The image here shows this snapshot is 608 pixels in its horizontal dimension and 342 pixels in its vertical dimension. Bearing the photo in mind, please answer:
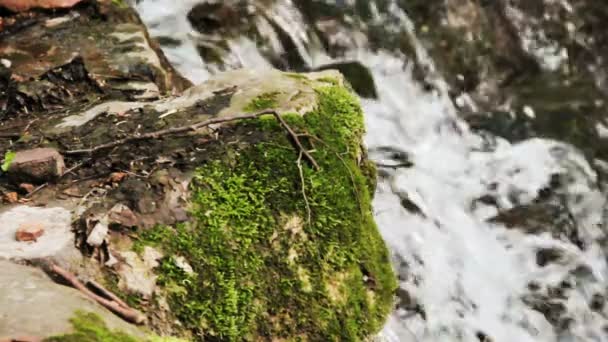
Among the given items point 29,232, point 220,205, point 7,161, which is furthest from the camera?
point 7,161

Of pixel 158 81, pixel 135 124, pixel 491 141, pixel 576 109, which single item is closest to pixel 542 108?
pixel 576 109

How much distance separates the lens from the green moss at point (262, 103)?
342cm

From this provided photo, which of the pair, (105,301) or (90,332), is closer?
(90,332)

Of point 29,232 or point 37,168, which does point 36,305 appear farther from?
point 37,168

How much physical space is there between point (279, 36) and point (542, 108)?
309cm

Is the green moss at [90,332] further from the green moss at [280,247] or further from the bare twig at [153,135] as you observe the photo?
the bare twig at [153,135]

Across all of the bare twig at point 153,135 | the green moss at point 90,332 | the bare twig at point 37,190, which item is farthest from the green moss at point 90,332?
the bare twig at point 153,135

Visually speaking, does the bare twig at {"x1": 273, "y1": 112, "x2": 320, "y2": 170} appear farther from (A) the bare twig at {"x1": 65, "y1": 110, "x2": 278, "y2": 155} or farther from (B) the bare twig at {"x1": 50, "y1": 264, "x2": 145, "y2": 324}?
(B) the bare twig at {"x1": 50, "y1": 264, "x2": 145, "y2": 324}

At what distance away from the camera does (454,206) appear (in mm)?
5641

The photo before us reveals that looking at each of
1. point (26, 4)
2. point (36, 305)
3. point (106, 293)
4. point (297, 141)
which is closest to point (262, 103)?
point (297, 141)

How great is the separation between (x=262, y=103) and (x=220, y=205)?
805 mm

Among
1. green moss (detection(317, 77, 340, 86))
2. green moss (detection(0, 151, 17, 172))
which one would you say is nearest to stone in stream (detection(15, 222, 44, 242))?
green moss (detection(0, 151, 17, 172))

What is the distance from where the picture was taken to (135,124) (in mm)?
3432

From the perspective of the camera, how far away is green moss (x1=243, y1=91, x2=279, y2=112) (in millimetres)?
3418
